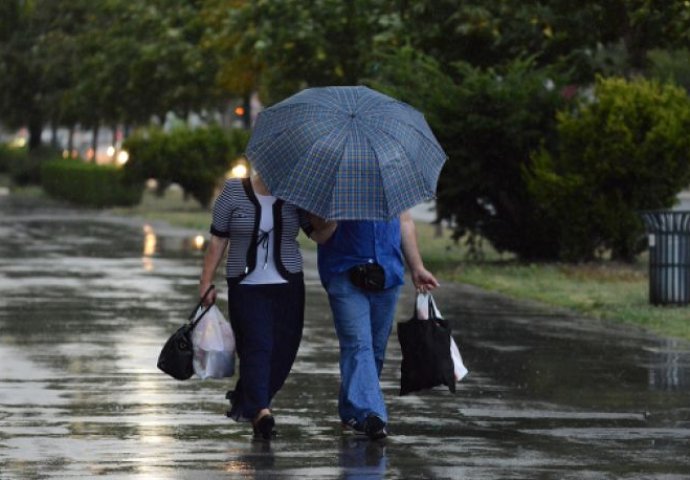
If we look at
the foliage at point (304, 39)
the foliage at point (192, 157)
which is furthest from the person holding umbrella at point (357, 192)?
Answer: the foliage at point (192, 157)

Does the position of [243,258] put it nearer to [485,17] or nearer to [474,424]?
[474,424]

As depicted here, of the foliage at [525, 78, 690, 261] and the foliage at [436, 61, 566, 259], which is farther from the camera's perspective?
the foliage at [436, 61, 566, 259]

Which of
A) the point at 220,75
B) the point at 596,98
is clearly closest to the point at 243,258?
the point at 596,98

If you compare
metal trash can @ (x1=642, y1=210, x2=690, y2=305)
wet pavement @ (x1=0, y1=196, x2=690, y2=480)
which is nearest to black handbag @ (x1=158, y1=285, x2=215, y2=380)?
wet pavement @ (x1=0, y1=196, x2=690, y2=480)

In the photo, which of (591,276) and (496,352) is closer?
(496,352)

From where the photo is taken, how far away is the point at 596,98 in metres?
24.6

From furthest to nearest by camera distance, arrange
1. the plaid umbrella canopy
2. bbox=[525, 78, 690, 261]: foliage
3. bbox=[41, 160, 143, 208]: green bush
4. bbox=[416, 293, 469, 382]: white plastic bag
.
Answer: bbox=[41, 160, 143, 208]: green bush → bbox=[525, 78, 690, 261]: foliage → bbox=[416, 293, 469, 382]: white plastic bag → the plaid umbrella canopy

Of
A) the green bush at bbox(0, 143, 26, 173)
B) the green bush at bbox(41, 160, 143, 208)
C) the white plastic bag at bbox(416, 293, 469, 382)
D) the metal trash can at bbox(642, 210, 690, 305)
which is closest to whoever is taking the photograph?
the white plastic bag at bbox(416, 293, 469, 382)

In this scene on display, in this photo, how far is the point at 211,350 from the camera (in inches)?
415

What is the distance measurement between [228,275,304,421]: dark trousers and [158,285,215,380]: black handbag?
0.69 ft

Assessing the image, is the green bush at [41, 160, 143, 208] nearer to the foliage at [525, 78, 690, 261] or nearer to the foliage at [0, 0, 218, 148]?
the foliage at [0, 0, 218, 148]

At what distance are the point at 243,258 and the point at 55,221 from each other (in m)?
31.8

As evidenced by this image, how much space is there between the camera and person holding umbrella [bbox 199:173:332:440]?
33.8ft

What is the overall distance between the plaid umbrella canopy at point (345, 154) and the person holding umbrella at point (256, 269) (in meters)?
0.20
